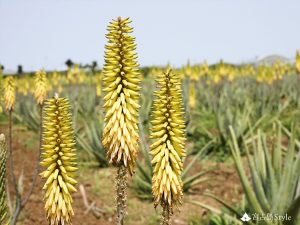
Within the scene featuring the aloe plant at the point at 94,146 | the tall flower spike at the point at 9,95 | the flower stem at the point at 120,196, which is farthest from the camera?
the aloe plant at the point at 94,146

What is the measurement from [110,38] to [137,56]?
5.2 inches

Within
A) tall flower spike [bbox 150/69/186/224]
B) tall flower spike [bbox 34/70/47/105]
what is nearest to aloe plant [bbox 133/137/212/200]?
tall flower spike [bbox 34/70/47/105]

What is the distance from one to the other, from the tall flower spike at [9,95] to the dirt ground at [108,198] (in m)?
0.67

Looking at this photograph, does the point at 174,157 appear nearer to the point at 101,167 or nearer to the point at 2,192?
the point at 2,192

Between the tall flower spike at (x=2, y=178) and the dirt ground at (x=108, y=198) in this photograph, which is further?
the dirt ground at (x=108, y=198)

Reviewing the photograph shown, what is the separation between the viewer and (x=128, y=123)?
193cm

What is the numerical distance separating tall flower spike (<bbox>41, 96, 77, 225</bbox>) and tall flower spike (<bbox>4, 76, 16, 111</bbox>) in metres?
2.14

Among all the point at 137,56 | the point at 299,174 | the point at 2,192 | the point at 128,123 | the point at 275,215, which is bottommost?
the point at 275,215

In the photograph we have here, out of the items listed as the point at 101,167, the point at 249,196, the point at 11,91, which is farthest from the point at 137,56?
the point at 101,167

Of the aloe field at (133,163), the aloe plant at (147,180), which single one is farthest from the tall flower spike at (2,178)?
the aloe plant at (147,180)

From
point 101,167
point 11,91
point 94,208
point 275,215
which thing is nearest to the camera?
point 275,215

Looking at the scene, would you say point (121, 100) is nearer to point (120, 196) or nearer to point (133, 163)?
point (133, 163)

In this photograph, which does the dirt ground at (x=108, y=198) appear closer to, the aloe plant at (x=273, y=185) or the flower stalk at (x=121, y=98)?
the aloe plant at (x=273, y=185)

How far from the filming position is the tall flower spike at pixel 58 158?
1604mm
